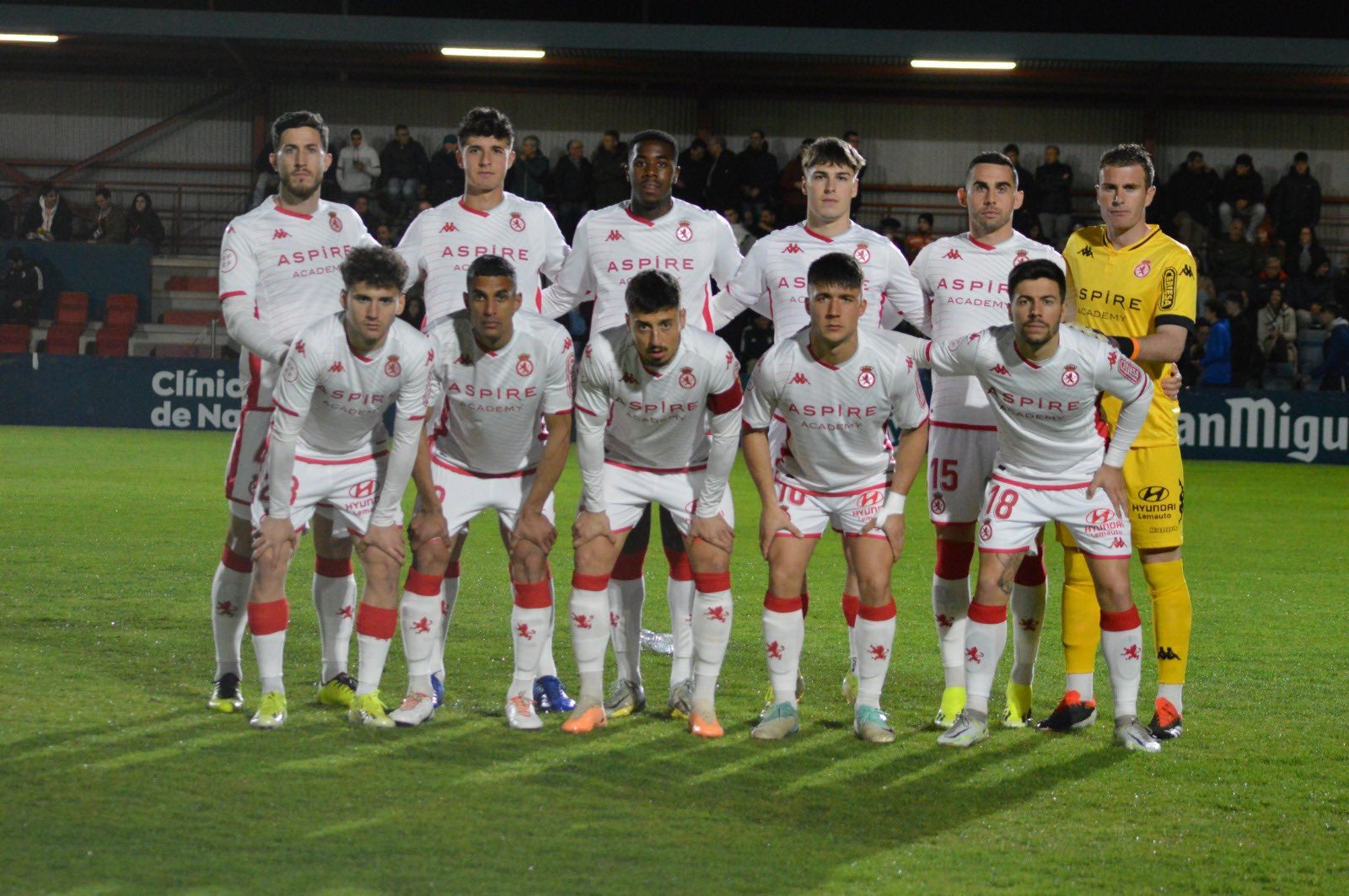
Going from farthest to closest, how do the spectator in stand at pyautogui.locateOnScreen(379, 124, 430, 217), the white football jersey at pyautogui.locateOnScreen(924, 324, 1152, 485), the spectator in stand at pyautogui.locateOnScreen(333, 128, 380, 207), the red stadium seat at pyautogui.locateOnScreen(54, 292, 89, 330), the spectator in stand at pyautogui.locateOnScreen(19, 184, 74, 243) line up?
1. the spectator in stand at pyautogui.locateOnScreen(19, 184, 74, 243)
2. the spectator in stand at pyautogui.locateOnScreen(333, 128, 380, 207)
3. the spectator in stand at pyautogui.locateOnScreen(379, 124, 430, 217)
4. the red stadium seat at pyautogui.locateOnScreen(54, 292, 89, 330)
5. the white football jersey at pyautogui.locateOnScreen(924, 324, 1152, 485)

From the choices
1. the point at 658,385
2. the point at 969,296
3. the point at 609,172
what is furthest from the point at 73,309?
the point at 969,296

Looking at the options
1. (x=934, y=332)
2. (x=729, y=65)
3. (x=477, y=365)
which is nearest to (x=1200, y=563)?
(x=934, y=332)

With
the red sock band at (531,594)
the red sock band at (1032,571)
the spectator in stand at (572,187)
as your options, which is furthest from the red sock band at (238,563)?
the spectator in stand at (572,187)

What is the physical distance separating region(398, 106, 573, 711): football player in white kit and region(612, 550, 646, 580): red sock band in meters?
0.46

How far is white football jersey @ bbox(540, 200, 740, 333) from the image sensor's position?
6.28 metres

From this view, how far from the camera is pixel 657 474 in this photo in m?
5.79

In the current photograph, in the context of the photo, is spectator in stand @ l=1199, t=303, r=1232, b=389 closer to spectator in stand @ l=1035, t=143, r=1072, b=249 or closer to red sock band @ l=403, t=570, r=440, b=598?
spectator in stand @ l=1035, t=143, r=1072, b=249

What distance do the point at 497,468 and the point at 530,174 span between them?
16.8m

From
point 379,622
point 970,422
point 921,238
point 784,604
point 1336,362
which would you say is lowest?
point 379,622

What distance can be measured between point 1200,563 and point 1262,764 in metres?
5.29

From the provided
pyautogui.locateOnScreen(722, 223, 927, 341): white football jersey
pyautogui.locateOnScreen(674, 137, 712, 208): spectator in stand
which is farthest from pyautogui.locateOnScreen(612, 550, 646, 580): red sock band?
pyautogui.locateOnScreen(674, 137, 712, 208): spectator in stand

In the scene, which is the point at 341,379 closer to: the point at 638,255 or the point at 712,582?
the point at 638,255

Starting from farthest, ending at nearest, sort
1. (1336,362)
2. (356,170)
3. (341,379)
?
(356,170), (1336,362), (341,379)

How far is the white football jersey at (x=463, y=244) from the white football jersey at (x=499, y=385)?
42 centimetres
